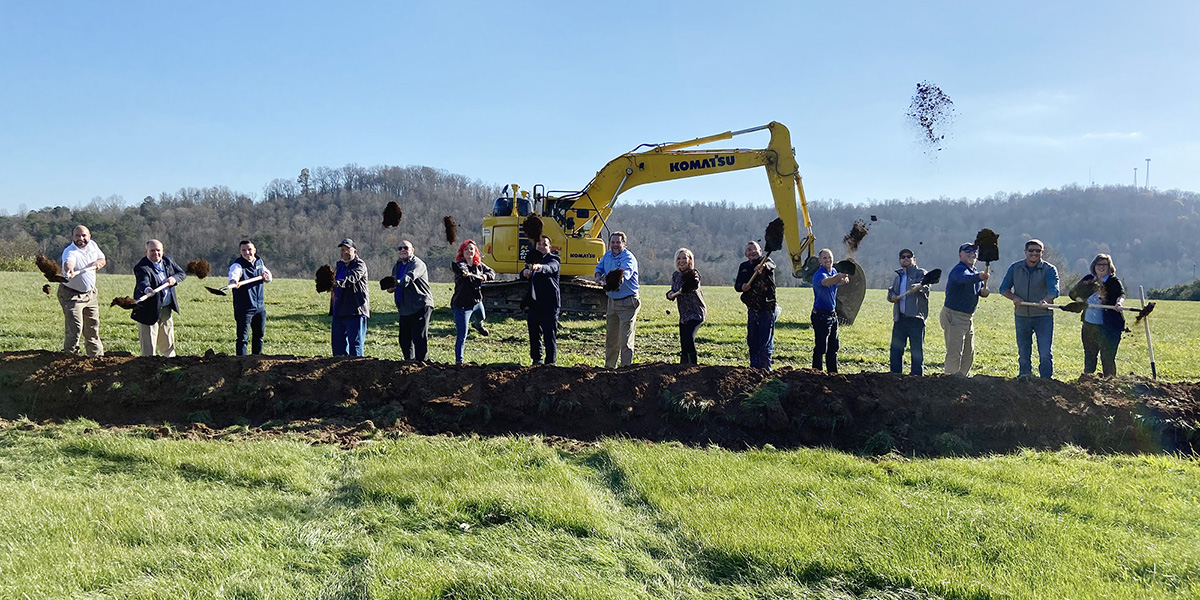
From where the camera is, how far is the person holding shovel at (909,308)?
8.45 meters

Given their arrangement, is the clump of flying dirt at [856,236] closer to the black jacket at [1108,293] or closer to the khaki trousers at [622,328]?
the black jacket at [1108,293]

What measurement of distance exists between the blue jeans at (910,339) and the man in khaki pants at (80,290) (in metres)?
9.09

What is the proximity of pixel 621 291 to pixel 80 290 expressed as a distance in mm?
6140

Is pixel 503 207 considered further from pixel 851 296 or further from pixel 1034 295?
pixel 1034 295

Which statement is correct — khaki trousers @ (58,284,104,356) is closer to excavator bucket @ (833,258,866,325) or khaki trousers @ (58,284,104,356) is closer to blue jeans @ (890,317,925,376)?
blue jeans @ (890,317,925,376)

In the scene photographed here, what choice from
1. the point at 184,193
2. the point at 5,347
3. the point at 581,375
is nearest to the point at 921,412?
the point at 581,375

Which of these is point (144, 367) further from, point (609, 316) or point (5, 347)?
point (5, 347)

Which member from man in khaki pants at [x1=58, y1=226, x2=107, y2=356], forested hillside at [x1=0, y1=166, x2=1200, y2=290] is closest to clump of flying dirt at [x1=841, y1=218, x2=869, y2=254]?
forested hillside at [x1=0, y1=166, x2=1200, y2=290]

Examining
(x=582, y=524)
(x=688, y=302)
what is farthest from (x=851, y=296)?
(x=582, y=524)

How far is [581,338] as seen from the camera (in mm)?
13414

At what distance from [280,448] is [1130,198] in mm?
139069

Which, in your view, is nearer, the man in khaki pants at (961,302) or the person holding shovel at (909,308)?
the man in khaki pants at (961,302)

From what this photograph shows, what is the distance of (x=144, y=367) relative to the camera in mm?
7312

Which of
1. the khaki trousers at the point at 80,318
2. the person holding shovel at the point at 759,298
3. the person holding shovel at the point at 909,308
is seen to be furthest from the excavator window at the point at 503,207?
the person holding shovel at the point at 909,308
